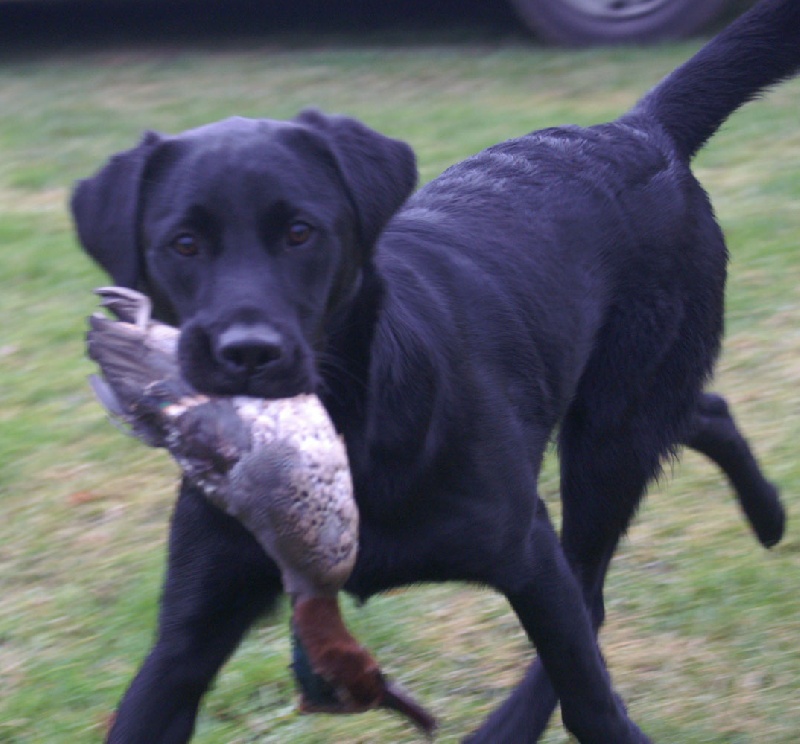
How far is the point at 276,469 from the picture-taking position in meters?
2.16

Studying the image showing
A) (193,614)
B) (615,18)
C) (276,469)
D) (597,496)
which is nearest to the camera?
(276,469)

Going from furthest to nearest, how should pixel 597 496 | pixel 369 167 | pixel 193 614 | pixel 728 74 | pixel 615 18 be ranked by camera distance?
pixel 615 18, pixel 728 74, pixel 597 496, pixel 369 167, pixel 193 614

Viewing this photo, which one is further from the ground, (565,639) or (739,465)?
(565,639)

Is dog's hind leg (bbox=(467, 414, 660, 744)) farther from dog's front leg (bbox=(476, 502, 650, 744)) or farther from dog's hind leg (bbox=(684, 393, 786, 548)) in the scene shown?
dog's front leg (bbox=(476, 502, 650, 744))

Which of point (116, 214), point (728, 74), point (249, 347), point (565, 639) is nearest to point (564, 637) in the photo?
point (565, 639)

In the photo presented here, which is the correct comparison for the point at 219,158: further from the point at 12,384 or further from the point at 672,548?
the point at 12,384

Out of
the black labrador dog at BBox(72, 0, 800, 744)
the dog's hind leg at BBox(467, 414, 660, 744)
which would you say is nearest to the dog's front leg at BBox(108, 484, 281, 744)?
the black labrador dog at BBox(72, 0, 800, 744)

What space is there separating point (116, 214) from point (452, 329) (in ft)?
2.35

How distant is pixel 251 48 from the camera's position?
30.1 feet

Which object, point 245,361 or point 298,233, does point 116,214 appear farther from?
point 245,361

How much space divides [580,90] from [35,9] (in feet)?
15.3

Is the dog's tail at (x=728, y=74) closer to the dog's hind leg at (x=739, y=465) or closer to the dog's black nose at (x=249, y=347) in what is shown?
the dog's hind leg at (x=739, y=465)

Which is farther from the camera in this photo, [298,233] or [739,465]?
[739,465]

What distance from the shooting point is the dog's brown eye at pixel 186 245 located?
2432 mm
